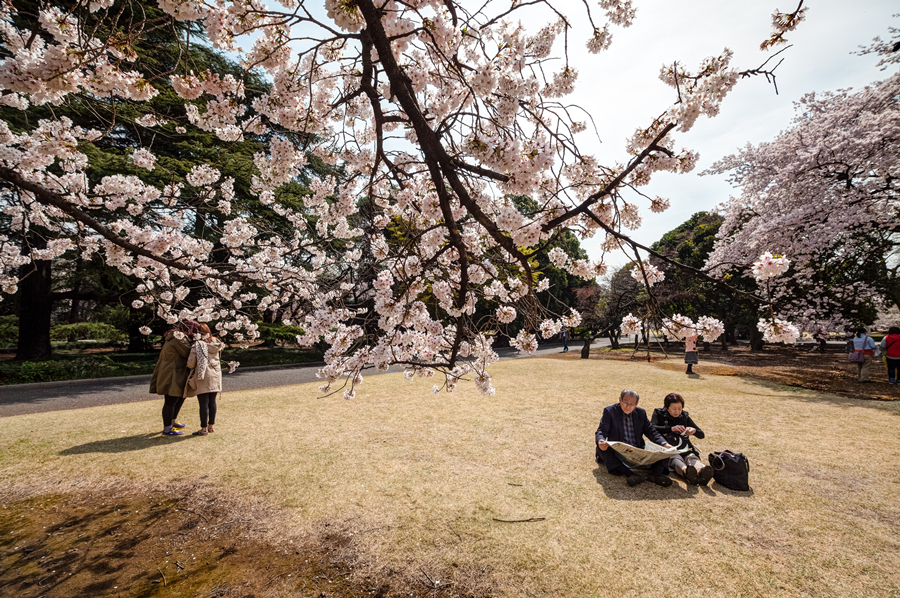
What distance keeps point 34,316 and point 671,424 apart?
1648cm

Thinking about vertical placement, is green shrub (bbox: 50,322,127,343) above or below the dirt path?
above

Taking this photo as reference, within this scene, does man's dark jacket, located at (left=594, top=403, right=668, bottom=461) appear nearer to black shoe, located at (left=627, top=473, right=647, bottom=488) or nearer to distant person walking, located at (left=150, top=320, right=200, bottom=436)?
black shoe, located at (left=627, top=473, right=647, bottom=488)

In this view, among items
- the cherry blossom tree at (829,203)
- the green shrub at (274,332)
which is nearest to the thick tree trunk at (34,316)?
the green shrub at (274,332)

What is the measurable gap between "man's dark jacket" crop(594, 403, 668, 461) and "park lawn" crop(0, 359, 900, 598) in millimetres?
381

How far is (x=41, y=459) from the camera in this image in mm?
3881

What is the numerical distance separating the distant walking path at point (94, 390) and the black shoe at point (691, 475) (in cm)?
784

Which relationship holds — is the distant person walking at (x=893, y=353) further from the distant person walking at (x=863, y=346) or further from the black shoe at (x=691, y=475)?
the black shoe at (x=691, y=475)

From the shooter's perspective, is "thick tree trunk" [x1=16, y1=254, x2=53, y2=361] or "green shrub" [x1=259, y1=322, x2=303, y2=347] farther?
"green shrub" [x1=259, y1=322, x2=303, y2=347]

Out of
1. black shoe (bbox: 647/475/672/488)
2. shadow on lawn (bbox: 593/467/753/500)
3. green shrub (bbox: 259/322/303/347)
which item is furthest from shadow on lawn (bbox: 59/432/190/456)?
green shrub (bbox: 259/322/303/347)

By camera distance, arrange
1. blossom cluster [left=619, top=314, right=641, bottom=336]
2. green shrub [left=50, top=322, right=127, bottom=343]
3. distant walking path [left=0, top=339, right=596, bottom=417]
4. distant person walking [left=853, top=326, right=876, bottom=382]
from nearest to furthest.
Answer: blossom cluster [left=619, top=314, right=641, bottom=336]
distant walking path [left=0, top=339, right=596, bottom=417]
distant person walking [left=853, top=326, right=876, bottom=382]
green shrub [left=50, top=322, right=127, bottom=343]

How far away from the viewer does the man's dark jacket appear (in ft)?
11.8

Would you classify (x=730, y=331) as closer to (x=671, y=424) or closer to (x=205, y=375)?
(x=671, y=424)

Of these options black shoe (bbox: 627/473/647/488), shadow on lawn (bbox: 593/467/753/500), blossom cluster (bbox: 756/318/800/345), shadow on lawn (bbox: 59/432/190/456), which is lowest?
shadow on lawn (bbox: 593/467/753/500)

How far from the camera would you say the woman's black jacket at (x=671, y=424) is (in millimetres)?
3650
